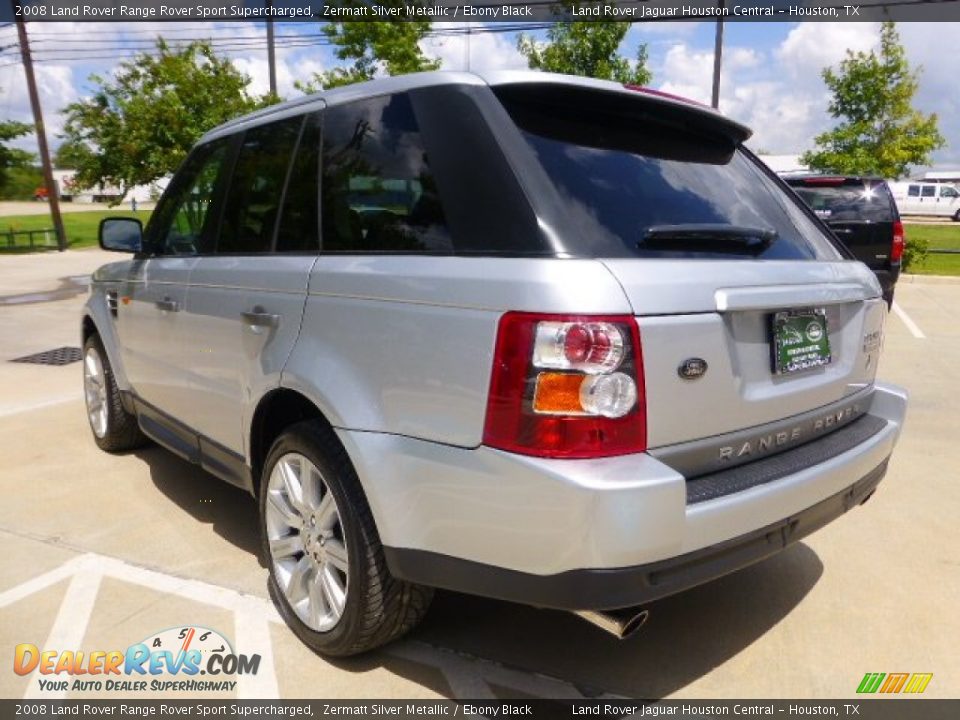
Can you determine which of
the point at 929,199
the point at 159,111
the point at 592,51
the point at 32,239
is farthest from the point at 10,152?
the point at 929,199

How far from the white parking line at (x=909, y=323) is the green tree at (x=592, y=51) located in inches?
263

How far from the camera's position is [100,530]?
367 cm

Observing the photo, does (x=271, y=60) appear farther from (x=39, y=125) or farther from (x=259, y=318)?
(x=259, y=318)

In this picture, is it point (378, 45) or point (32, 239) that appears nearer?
point (378, 45)

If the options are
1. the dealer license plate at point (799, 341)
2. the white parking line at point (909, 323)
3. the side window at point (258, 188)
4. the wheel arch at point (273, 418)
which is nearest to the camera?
the dealer license plate at point (799, 341)

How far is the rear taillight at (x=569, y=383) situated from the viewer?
1.88 m

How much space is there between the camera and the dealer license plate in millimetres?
2250

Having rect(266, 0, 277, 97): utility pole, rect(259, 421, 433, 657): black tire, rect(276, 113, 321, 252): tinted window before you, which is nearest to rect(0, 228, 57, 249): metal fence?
rect(266, 0, 277, 97): utility pole

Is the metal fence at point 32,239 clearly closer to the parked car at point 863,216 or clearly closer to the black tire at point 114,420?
the black tire at point 114,420

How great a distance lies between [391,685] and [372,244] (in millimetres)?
1419

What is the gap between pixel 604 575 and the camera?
6.20 feet

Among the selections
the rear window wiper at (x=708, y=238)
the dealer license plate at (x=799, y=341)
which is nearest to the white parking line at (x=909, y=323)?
the dealer license plate at (x=799, y=341)

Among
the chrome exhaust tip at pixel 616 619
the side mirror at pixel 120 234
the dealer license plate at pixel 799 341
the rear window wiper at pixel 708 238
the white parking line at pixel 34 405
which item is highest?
the rear window wiper at pixel 708 238

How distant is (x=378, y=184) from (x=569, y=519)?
1252 millimetres
